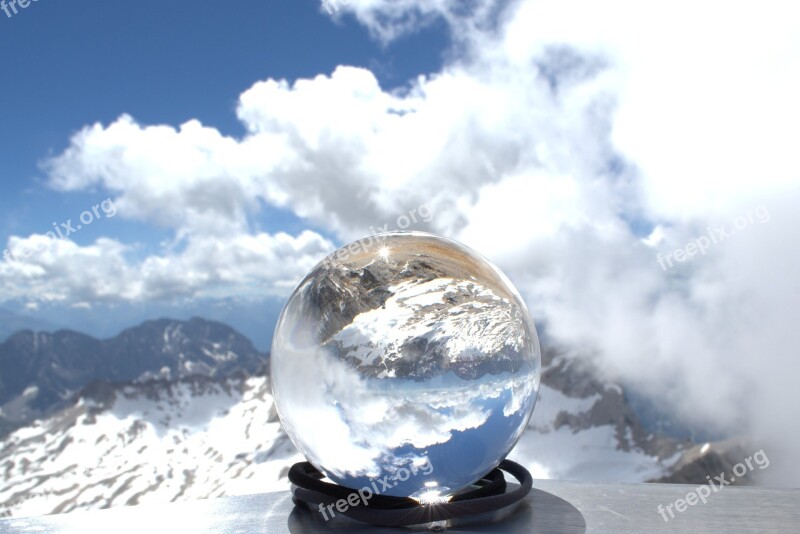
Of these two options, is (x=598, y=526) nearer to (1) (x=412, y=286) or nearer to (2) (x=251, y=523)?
(1) (x=412, y=286)

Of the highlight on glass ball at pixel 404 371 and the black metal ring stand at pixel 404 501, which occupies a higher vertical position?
the highlight on glass ball at pixel 404 371

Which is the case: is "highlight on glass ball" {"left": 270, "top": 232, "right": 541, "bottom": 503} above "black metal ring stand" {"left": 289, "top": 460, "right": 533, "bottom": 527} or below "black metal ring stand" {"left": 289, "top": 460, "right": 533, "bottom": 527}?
above

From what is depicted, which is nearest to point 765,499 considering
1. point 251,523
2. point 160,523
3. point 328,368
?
point 328,368

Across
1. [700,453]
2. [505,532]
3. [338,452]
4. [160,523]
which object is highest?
[700,453]

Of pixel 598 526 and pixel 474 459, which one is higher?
pixel 474 459
